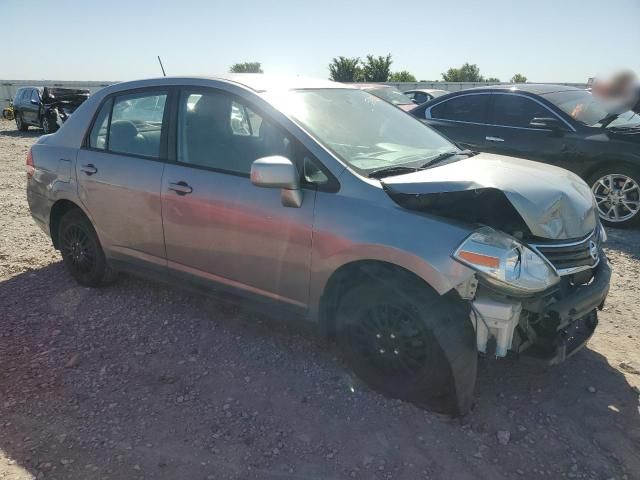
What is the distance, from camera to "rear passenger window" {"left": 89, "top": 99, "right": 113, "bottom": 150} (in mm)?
4016

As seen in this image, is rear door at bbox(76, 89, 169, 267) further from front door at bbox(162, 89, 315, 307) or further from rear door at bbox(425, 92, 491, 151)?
rear door at bbox(425, 92, 491, 151)

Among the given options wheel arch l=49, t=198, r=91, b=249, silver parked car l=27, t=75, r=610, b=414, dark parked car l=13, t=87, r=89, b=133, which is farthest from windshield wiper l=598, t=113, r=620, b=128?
dark parked car l=13, t=87, r=89, b=133

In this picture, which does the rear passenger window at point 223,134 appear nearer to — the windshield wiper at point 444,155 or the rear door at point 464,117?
the windshield wiper at point 444,155

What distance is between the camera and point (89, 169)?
3990 millimetres

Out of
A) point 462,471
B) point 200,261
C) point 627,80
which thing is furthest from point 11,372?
point 627,80

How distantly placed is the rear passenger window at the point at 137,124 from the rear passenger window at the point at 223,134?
25cm

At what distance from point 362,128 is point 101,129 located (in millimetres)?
2131

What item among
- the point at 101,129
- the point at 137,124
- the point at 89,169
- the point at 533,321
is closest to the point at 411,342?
the point at 533,321

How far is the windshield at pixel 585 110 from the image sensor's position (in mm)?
6305

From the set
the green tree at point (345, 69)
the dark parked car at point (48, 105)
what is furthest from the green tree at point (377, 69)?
the dark parked car at point (48, 105)

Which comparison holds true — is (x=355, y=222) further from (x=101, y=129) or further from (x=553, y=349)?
(x=101, y=129)

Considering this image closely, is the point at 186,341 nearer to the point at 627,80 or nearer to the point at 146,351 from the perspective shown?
the point at 146,351

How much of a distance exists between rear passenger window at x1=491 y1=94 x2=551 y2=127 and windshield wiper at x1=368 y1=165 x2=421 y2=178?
14.2 feet

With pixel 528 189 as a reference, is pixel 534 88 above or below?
above
